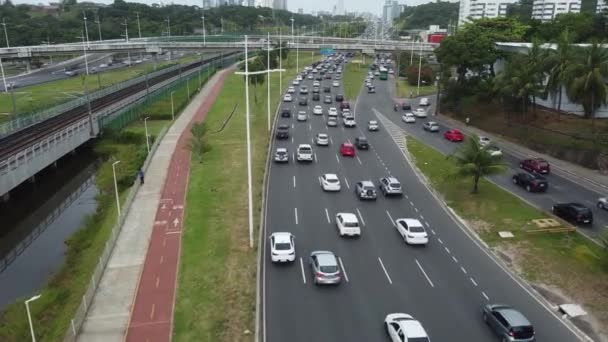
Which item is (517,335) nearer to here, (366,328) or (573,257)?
(366,328)

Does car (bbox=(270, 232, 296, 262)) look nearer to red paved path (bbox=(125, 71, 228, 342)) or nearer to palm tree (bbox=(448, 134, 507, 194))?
red paved path (bbox=(125, 71, 228, 342))

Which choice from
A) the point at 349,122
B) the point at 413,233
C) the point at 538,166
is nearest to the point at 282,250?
the point at 413,233

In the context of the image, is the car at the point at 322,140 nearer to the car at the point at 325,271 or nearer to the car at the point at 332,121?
the car at the point at 332,121

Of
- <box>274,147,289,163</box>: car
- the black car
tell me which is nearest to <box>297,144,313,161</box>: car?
<box>274,147,289,163</box>: car

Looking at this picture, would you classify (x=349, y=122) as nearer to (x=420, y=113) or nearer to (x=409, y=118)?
(x=409, y=118)

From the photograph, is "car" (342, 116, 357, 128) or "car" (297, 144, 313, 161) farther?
"car" (342, 116, 357, 128)

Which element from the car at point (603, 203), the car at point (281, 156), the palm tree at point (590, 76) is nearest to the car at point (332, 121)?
the car at point (281, 156)
